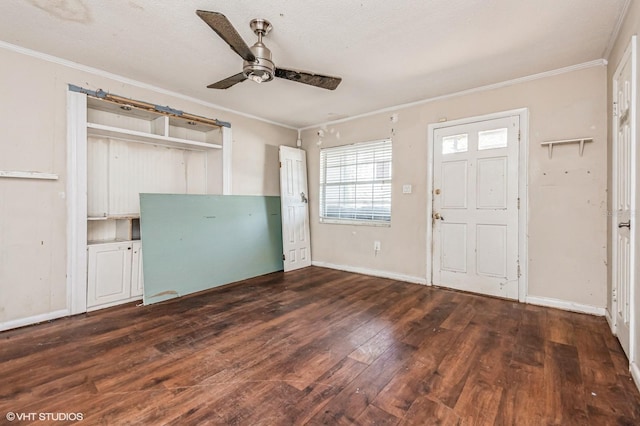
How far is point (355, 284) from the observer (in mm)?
4027

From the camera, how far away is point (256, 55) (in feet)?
7.16

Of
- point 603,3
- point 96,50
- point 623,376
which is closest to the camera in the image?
point 623,376

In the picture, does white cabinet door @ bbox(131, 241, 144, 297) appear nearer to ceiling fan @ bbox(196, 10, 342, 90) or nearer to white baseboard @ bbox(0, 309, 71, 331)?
white baseboard @ bbox(0, 309, 71, 331)

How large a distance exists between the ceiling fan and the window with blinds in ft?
6.64

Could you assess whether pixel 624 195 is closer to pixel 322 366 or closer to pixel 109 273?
pixel 322 366

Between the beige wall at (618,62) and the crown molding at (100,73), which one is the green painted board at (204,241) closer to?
the crown molding at (100,73)

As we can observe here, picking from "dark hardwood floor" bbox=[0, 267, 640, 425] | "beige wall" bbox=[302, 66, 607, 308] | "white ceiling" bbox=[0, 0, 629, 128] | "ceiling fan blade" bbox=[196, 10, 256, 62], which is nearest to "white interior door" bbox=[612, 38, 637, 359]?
"dark hardwood floor" bbox=[0, 267, 640, 425]

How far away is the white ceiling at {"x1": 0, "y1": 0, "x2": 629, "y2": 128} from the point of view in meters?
2.07

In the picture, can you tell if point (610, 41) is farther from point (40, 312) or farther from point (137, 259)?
point (40, 312)

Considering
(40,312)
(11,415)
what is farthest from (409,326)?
(40,312)

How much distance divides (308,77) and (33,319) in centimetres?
334

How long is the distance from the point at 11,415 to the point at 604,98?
505cm

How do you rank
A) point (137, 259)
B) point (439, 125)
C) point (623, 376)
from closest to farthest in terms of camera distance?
point (623, 376) < point (137, 259) < point (439, 125)

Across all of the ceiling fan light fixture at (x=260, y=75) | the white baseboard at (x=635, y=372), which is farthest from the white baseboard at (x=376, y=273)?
the ceiling fan light fixture at (x=260, y=75)
